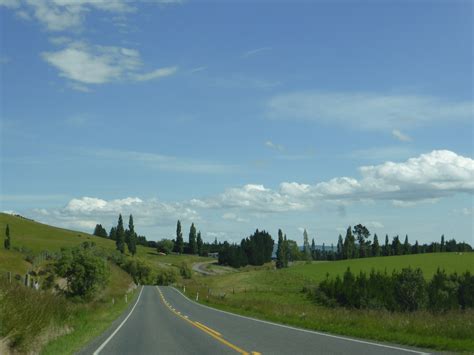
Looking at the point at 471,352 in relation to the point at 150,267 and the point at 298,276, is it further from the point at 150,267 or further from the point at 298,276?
the point at 150,267

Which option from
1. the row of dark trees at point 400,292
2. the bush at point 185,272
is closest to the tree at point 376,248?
the bush at point 185,272

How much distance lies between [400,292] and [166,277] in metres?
62.9

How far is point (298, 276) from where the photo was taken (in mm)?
122812

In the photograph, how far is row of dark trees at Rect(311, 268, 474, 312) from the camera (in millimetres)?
87375

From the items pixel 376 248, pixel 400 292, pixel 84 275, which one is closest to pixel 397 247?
pixel 376 248

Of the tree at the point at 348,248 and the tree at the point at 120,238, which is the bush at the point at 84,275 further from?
the tree at the point at 348,248

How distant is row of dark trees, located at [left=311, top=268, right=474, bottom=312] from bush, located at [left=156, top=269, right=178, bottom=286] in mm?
47130

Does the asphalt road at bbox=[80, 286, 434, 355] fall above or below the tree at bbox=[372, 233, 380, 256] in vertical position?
below

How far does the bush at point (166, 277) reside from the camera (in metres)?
136

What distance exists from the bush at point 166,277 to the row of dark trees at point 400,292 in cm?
4713

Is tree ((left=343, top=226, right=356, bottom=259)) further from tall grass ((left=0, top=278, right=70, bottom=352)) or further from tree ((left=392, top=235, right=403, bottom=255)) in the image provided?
tall grass ((left=0, top=278, right=70, bottom=352))

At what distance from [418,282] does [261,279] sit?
123 feet

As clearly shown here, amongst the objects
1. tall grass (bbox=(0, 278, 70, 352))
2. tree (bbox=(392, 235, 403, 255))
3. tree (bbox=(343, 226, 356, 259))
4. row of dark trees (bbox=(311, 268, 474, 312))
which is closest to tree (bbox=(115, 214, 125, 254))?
tree (bbox=(343, 226, 356, 259))

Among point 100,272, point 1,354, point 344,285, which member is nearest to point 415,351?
point 1,354
